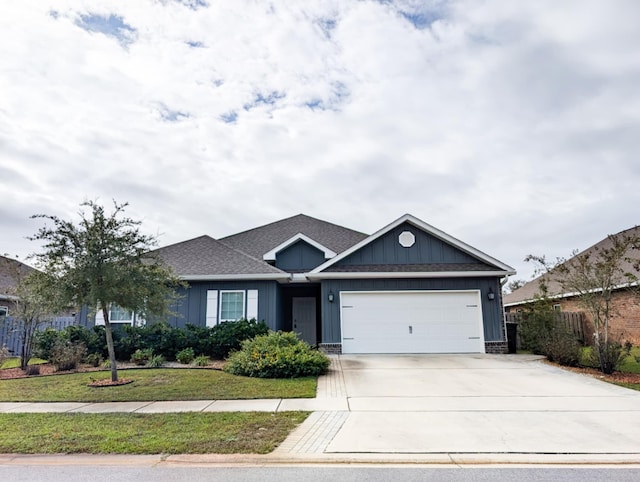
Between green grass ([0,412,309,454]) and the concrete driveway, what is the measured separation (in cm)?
101

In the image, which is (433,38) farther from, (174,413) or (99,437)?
(99,437)

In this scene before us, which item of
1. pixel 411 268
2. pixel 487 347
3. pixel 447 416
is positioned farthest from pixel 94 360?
pixel 487 347

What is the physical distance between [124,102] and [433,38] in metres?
8.33

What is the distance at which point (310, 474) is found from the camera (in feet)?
15.1

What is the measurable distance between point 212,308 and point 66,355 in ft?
15.6

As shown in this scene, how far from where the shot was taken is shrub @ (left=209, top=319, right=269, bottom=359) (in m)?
13.7

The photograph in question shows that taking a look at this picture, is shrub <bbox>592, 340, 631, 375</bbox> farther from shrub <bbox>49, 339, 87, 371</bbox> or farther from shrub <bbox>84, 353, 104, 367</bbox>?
shrub <bbox>49, 339, 87, 371</bbox>

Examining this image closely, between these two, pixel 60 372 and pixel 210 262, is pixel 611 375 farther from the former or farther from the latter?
pixel 60 372

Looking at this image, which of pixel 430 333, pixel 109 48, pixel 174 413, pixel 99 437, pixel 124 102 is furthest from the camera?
pixel 430 333

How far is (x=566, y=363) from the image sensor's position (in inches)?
493

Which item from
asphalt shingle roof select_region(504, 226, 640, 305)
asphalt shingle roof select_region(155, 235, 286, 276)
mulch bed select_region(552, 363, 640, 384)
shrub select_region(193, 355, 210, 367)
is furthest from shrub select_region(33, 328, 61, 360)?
asphalt shingle roof select_region(504, 226, 640, 305)

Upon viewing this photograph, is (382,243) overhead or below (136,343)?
overhead

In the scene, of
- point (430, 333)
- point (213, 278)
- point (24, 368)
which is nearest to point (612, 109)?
point (430, 333)

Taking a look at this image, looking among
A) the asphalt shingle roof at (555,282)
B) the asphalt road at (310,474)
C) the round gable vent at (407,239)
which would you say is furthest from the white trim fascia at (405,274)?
the asphalt road at (310,474)
